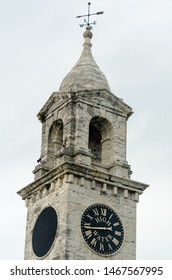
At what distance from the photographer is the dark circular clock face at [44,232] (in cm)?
3901

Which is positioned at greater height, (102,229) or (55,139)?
(55,139)

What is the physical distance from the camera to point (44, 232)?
1563 inches

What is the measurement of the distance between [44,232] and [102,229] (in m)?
2.49

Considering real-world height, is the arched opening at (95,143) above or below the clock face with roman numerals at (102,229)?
above

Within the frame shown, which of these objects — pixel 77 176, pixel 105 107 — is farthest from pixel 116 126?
pixel 77 176

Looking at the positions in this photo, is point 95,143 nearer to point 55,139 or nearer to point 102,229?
point 55,139

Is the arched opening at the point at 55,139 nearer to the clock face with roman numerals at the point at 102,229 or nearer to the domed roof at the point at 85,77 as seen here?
the domed roof at the point at 85,77

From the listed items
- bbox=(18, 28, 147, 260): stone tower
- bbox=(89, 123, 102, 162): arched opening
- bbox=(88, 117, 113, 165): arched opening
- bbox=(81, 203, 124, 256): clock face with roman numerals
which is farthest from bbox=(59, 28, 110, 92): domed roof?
bbox=(81, 203, 124, 256): clock face with roman numerals

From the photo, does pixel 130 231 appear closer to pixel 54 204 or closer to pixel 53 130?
pixel 54 204

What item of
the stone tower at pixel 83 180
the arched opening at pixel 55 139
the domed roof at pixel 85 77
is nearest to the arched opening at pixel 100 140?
the stone tower at pixel 83 180

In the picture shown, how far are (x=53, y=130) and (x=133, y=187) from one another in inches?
185

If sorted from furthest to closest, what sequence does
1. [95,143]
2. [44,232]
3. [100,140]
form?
[95,143] < [100,140] < [44,232]

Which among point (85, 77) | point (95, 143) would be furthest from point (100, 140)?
point (85, 77)

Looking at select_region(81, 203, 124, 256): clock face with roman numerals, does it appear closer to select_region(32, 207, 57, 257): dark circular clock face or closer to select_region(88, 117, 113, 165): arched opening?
select_region(32, 207, 57, 257): dark circular clock face
